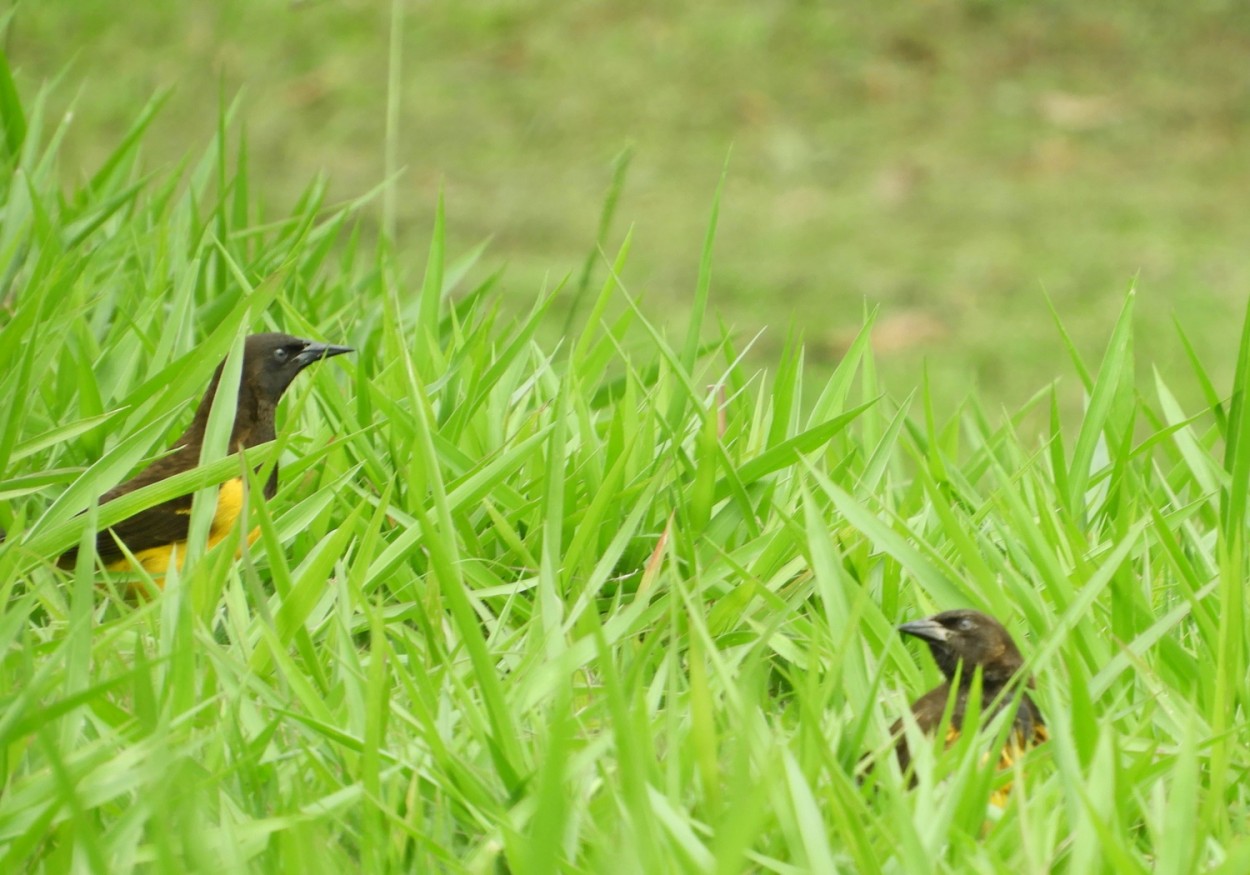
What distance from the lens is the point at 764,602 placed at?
116 inches

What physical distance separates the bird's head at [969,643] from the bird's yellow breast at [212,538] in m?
1.33

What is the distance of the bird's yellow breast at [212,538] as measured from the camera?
3369 mm

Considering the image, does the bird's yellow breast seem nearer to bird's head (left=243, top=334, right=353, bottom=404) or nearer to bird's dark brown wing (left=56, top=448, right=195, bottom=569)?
bird's dark brown wing (left=56, top=448, right=195, bottom=569)

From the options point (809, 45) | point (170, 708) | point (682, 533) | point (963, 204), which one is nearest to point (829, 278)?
point (963, 204)

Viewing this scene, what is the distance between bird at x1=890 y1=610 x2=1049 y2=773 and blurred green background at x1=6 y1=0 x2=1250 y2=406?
4.39 m

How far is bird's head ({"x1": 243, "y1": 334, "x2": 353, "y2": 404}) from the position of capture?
3715 mm

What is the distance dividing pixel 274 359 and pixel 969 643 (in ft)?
5.67

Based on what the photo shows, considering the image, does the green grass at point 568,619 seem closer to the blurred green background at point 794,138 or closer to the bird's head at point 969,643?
the bird's head at point 969,643

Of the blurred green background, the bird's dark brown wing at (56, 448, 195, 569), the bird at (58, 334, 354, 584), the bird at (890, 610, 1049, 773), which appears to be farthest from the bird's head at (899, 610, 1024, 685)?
the blurred green background

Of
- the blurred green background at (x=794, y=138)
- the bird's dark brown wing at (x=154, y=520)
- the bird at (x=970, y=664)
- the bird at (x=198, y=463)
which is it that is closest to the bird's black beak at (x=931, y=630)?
the bird at (x=970, y=664)

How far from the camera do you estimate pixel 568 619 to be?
282 centimetres

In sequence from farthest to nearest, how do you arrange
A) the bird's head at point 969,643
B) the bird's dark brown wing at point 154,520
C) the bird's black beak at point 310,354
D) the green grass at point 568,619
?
the bird's black beak at point 310,354 → the bird's dark brown wing at point 154,520 → the bird's head at point 969,643 → the green grass at point 568,619

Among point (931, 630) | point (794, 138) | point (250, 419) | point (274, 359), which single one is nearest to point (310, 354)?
point (274, 359)

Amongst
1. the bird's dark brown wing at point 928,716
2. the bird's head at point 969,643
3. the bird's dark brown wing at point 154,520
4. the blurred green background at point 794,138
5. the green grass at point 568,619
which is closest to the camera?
the green grass at point 568,619
